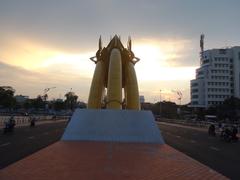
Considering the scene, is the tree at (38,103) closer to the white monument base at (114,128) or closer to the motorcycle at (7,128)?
the motorcycle at (7,128)

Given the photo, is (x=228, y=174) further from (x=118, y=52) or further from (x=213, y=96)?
(x=213, y=96)

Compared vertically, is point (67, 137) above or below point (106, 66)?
below

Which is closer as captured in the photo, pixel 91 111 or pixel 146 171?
pixel 146 171

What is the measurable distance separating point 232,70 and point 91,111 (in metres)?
104

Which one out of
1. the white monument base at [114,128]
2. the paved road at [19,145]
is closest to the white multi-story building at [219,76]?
the paved road at [19,145]

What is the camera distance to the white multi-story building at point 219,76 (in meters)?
119

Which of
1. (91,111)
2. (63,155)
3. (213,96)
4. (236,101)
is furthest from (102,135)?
(213,96)

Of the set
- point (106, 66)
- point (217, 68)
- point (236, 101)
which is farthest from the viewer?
point (217, 68)

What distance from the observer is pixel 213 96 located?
119500 mm

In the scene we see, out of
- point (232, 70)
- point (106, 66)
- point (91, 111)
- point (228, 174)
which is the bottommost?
point (228, 174)

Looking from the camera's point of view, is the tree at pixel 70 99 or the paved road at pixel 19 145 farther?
the tree at pixel 70 99

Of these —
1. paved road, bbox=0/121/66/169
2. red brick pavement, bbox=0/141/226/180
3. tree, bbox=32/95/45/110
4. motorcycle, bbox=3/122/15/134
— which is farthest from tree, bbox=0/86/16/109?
red brick pavement, bbox=0/141/226/180

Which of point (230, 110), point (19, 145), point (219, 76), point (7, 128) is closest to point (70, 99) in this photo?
point (219, 76)

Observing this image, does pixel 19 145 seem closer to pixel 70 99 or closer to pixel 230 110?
pixel 230 110
